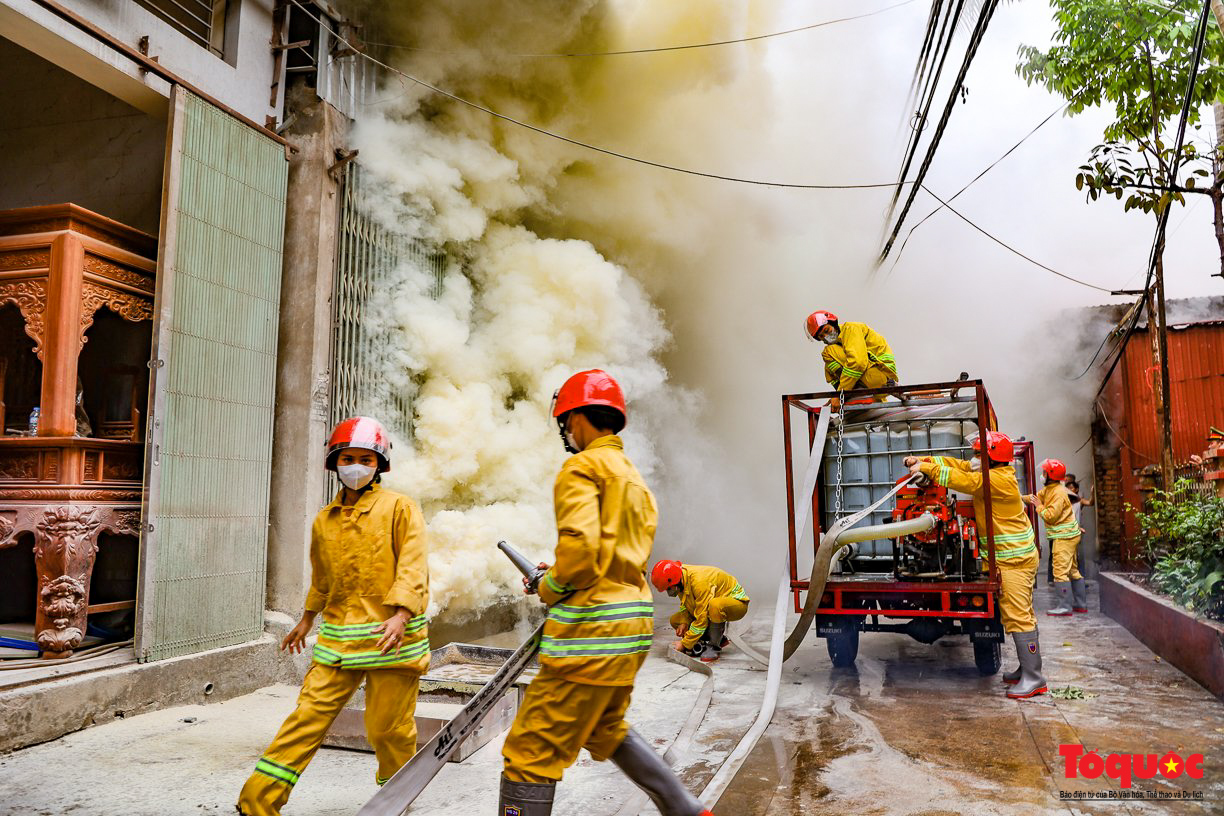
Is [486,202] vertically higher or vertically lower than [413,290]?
higher

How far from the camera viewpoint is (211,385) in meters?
6.30

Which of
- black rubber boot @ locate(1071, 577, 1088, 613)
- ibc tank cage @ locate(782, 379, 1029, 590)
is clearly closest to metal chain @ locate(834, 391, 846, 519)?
ibc tank cage @ locate(782, 379, 1029, 590)

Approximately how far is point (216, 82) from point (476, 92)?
3267 mm

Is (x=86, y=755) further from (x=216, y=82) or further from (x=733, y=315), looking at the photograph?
(x=733, y=315)

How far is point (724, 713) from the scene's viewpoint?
5.80m

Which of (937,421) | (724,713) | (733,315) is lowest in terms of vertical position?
(724,713)

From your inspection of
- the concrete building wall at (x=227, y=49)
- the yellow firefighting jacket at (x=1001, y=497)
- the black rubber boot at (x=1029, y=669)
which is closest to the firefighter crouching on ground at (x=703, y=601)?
the yellow firefighting jacket at (x=1001, y=497)

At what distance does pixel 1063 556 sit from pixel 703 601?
5642 mm

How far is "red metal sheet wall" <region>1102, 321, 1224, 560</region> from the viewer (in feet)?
45.0

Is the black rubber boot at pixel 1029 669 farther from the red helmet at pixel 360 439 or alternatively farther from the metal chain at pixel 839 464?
the red helmet at pixel 360 439

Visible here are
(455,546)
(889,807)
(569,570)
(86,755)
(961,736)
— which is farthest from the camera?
(455,546)

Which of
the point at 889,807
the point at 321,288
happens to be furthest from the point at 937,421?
the point at 321,288

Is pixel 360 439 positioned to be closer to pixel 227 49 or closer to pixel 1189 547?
pixel 227 49

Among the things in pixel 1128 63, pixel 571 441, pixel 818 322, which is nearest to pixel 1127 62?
pixel 1128 63
